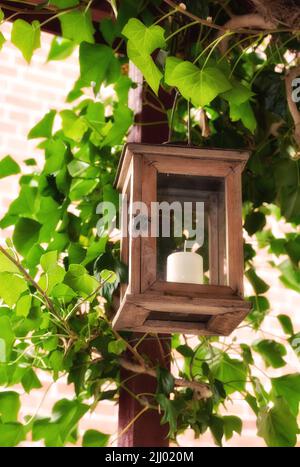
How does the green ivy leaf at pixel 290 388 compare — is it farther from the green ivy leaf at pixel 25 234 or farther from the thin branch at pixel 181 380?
the green ivy leaf at pixel 25 234

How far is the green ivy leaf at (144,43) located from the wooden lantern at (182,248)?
0.12m

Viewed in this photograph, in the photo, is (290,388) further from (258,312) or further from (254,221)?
(254,221)

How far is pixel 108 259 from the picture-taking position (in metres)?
1.26

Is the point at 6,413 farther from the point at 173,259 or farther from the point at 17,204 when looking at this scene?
the point at 173,259

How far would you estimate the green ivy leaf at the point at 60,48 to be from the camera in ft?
5.57

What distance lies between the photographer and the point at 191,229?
1105mm

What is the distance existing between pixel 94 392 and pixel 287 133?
0.63 metres

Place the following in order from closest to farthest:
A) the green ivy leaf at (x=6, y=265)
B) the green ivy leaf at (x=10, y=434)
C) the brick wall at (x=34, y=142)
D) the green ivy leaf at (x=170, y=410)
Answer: the green ivy leaf at (x=6, y=265) < the green ivy leaf at (x=170, y=410) < the green ivy leaf at (x=10, y=434) < the brick wall at (x=34, y=142)

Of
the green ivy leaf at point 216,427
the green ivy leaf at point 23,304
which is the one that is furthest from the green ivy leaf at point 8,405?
the green ivy leaf at point 216,427

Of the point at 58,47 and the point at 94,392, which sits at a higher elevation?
the point at 58,47

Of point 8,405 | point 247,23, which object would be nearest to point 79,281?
point 8,405

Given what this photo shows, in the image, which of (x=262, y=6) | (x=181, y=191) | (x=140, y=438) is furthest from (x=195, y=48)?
(x=140, y=438)

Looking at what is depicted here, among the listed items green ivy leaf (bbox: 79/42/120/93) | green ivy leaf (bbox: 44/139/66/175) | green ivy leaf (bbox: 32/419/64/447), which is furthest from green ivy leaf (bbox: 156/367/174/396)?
green ivy leaf (bbox: 79/42/120/93)

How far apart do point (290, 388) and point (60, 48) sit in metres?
0.90
